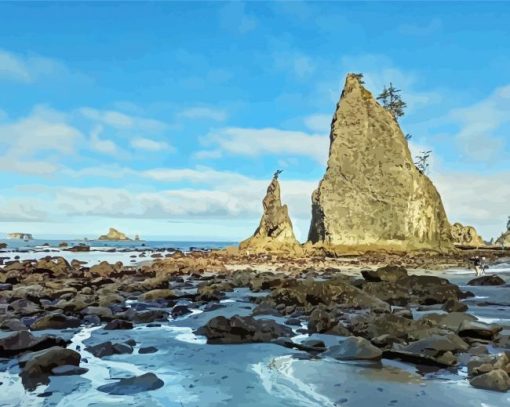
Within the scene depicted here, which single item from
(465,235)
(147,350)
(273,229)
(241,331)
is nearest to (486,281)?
(241,331)

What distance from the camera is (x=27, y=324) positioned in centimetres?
1212

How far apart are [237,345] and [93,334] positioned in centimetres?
336

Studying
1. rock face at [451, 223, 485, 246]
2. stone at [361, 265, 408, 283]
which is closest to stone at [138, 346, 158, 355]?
stone at [361, 265, 408, 283]

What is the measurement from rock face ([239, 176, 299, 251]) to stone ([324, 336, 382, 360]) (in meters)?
46.9

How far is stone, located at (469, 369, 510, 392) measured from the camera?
264 inches

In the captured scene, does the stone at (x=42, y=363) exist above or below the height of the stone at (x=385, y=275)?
below

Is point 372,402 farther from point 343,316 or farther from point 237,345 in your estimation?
point 343,316

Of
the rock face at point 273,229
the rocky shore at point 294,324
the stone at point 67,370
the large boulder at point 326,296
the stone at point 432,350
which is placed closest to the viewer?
the stone at point 67,370

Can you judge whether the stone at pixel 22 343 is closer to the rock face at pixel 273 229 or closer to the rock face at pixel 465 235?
the rock face at pixel 273 229

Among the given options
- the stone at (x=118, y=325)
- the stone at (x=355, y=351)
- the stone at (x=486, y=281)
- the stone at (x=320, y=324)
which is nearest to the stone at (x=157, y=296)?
the stone at (x=118, y=325)

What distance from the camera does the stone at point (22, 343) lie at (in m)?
8.71

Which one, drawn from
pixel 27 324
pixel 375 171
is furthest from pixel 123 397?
pixel 375 171

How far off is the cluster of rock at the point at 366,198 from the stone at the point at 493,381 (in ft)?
145

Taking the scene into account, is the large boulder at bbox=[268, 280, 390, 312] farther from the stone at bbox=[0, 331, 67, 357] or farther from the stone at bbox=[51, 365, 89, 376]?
the stone at bbox=[51, 365, 89, 376]
